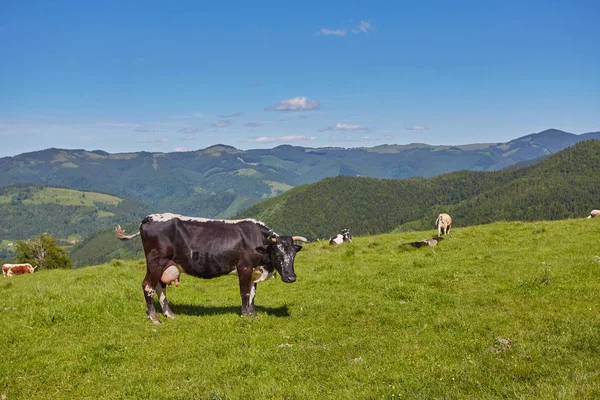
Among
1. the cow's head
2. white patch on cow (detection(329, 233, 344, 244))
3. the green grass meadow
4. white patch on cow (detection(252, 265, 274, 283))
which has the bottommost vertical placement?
white patch on cow (detection(329, 233, 344, 244))

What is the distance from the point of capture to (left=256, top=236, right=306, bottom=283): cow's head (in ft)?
42.5

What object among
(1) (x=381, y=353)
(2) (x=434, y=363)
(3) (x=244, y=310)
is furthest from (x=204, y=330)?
(2) (x=434, y=363)

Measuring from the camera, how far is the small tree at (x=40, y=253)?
65156 mm

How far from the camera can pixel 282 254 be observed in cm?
1308

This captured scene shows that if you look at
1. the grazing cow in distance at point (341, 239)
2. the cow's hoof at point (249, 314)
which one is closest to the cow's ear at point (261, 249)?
the cow's hoof at point (249, 314)

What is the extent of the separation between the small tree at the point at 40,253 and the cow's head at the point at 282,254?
63.6 m

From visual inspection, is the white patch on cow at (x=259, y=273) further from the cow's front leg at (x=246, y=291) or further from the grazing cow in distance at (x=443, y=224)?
the grazing cow in distance at (x=443, y=224)

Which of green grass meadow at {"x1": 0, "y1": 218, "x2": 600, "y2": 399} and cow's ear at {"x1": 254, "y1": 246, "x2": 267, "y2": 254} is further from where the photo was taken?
cow's ear at {"x1": 254, "y1": 246, "x2": 267, "y2": 254}

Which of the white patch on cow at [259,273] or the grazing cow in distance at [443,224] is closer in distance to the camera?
the white patch on cow at [259,273]

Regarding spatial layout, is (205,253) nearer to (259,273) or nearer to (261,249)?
(261,249)

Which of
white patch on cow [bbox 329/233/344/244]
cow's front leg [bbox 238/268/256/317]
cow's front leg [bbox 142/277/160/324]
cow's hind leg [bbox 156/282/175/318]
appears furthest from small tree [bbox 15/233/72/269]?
cow's front leg [bbox 238/268/256/317]

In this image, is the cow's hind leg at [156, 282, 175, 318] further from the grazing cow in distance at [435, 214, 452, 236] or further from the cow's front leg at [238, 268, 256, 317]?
the grazing cow in distance at [435, 214, 452, 236]

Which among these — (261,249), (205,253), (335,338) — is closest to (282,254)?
(261,249)

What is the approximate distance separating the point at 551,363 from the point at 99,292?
1406cm
